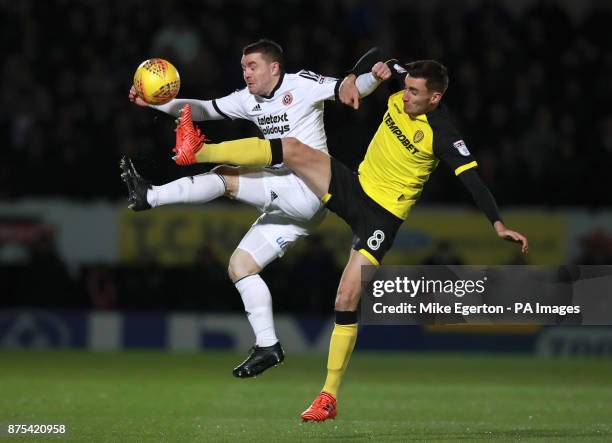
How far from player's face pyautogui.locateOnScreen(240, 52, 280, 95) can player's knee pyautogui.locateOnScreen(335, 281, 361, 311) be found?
66.3 inches

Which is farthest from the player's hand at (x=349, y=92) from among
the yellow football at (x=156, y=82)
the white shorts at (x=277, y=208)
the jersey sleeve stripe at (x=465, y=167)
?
the yellow football at (x=156, y=82)

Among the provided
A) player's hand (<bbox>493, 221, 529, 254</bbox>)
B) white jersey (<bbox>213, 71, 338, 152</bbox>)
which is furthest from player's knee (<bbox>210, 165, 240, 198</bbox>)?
player's hand (<bbox>493, 221, 529, 254</bbox>)

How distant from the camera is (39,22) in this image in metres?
18.3

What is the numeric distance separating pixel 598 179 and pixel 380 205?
8.79 m

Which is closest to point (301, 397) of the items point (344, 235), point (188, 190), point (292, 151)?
point (188, 190)

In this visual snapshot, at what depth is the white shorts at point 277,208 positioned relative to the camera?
32.1 feet

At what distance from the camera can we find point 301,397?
1305cm

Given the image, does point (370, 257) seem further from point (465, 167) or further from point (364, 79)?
point (364, 79)

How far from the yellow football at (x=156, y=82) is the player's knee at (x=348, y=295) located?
199cm

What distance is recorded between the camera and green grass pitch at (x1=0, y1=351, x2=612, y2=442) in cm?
973

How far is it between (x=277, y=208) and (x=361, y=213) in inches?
27.3

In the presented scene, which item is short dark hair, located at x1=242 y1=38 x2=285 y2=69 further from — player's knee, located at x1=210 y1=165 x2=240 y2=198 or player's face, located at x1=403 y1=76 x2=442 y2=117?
player's face, located at x1=403 y1=76 x2=442 y2=117

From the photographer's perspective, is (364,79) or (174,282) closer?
(364,79)

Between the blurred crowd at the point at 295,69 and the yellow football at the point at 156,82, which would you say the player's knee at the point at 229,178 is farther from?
the blurred crowd at the point at 295,69
